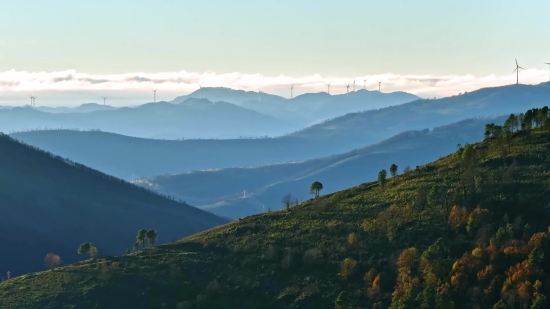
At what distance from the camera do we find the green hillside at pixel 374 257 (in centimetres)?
11956

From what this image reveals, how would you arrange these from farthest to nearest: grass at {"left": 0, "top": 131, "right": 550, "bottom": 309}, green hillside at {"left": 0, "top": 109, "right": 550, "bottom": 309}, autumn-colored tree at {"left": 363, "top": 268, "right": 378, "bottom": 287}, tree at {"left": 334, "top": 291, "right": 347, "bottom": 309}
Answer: grass at {"left": 0, "top": 131, "right": 550, "bottom": 309} → autumn-colored tree at {"left": 363, "top": 268, "right": 378, "bottom": 287} → tree at {"left": 334, "top": 291, "right": 347, "bottom": 309} → green hillside at {"left": 0, "top": 109, "right": 550, "bottom": 309}

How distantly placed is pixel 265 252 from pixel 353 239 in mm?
19357

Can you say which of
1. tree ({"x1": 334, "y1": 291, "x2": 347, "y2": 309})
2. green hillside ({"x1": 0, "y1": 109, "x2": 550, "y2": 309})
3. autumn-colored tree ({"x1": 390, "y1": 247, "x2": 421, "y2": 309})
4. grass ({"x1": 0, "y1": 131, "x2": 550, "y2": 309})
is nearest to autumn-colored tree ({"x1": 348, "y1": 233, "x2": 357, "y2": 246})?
green hillside ({"x1": 0, "y1": 109, "x2": 550, "y2": 309})

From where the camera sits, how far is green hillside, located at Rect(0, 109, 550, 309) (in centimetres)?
11956

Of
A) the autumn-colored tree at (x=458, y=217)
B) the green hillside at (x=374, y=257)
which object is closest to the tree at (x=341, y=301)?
the green hillside at (x=374, y=257)

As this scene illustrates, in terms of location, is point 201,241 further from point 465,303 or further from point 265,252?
point 465,303

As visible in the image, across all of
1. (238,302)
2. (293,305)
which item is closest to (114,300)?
(238,302)

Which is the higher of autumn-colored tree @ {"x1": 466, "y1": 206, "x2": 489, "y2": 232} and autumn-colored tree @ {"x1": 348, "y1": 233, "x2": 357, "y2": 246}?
autumn-colored tree @ {"x1": 466, "y1": 206, "x2": 489, "y2": 232}

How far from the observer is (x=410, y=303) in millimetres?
116188

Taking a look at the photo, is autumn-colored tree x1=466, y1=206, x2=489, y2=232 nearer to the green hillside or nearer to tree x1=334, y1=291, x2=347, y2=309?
the green hillside

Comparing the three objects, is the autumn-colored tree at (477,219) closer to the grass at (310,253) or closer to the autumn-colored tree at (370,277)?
the grass at (310,253)

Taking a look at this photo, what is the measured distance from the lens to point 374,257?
462ft

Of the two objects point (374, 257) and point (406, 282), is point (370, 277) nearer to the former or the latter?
point (406, 282)

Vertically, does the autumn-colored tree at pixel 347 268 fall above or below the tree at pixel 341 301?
above
